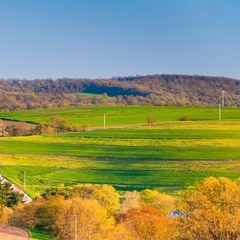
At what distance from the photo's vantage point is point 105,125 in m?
107

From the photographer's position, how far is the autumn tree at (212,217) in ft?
111

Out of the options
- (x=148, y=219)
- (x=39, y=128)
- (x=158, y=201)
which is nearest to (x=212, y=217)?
(x=148, y=219)

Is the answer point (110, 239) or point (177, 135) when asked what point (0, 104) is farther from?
point (110, 239)

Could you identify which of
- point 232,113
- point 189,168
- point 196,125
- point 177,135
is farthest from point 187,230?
point 232,113

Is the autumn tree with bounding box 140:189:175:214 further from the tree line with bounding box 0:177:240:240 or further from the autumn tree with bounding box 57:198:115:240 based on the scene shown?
the autumn tree with bounding box 57:198:115:240

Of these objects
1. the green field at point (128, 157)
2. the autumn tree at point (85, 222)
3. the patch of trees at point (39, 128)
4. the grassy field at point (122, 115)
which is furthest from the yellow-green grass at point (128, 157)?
the autumn tree at point (85, 222)

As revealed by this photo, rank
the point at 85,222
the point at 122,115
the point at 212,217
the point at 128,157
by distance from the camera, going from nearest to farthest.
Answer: the point at 212,217 < the point at 85,222 < the point at 128,157 < the point at 122,115

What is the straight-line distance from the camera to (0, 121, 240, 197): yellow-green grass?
203 ft

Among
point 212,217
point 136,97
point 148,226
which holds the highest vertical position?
point 136,97

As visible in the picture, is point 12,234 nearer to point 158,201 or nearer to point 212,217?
point 212,217

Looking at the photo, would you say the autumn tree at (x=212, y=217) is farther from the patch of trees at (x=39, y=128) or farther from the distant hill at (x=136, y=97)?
the distant hill at (x=136, y=97)

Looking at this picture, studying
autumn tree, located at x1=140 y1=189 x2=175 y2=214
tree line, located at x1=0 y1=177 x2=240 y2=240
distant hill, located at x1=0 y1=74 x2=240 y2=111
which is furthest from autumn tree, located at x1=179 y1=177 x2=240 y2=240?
distant hill, located at x1=0 y1=74 x2=240 y2=111

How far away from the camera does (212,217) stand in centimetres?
3403

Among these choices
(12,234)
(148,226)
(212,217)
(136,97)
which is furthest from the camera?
(136,97)
